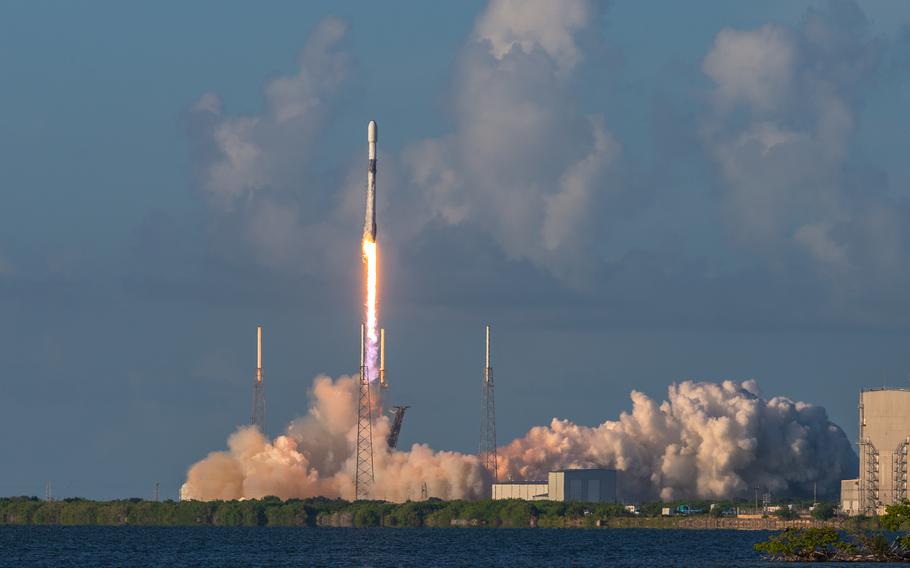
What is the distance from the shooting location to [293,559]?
169875mm

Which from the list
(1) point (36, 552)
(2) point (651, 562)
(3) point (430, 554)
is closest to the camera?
(2) point (651, 562)

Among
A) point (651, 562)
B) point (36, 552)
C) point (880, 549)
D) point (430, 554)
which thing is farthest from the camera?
point (36, 552)

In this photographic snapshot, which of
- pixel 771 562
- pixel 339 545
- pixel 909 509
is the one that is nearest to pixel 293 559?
→ pixel 339 545

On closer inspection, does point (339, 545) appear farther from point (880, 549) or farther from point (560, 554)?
point (880, 549)

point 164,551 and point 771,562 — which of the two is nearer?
point 771,562

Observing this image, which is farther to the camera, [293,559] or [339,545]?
[339,545]

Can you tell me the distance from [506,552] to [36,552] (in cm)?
4406

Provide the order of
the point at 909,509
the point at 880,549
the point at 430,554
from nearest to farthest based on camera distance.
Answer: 1. the point at 909,509
2. the point at 880,549
3. the point at 430,554

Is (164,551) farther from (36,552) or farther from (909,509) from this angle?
(909,509)

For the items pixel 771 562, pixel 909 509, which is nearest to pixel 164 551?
pixel 771 562

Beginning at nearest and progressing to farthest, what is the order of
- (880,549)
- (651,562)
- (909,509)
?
(909,509) → (880,549) → (651,562)

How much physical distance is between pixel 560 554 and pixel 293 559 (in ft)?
81.5

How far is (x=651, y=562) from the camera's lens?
543 feet

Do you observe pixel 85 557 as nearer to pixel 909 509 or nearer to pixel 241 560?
pixel 241 560
